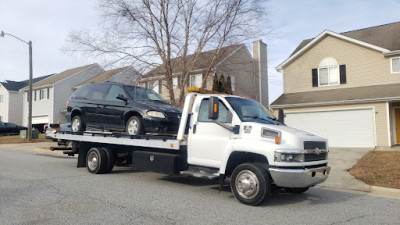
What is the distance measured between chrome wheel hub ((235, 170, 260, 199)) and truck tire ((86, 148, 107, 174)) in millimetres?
4471

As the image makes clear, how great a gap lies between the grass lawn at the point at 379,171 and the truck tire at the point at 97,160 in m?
7.12

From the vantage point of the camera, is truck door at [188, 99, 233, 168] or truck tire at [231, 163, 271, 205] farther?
truck door at [188, 99, 233, 168]

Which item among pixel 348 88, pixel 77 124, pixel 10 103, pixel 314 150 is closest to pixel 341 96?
pixel 348 88

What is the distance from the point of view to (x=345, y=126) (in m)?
17.3

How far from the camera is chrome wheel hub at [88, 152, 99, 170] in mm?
9066

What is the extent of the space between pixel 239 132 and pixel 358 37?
1727 cm

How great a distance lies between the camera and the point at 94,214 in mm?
5059

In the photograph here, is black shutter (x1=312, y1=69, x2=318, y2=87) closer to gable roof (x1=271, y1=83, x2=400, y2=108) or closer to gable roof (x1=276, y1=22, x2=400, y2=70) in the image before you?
gable roof (x1=271, y1=83, x2=400, y2=108)

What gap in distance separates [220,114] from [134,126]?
271 centimetres

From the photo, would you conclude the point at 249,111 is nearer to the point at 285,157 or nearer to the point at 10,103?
the point at 285,157

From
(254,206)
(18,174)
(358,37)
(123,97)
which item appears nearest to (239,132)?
(254,206)

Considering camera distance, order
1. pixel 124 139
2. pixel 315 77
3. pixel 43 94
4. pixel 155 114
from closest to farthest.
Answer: pixel 155 114 < pixel 124 139 < pixel 315 77 < pixel 43 94

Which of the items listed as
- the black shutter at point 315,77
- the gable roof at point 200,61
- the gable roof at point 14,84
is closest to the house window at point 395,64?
the black shutter at point 315,77

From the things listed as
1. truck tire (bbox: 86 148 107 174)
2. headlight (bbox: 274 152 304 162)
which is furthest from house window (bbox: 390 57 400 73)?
truck tire (bbox: 86 148 107 174)
